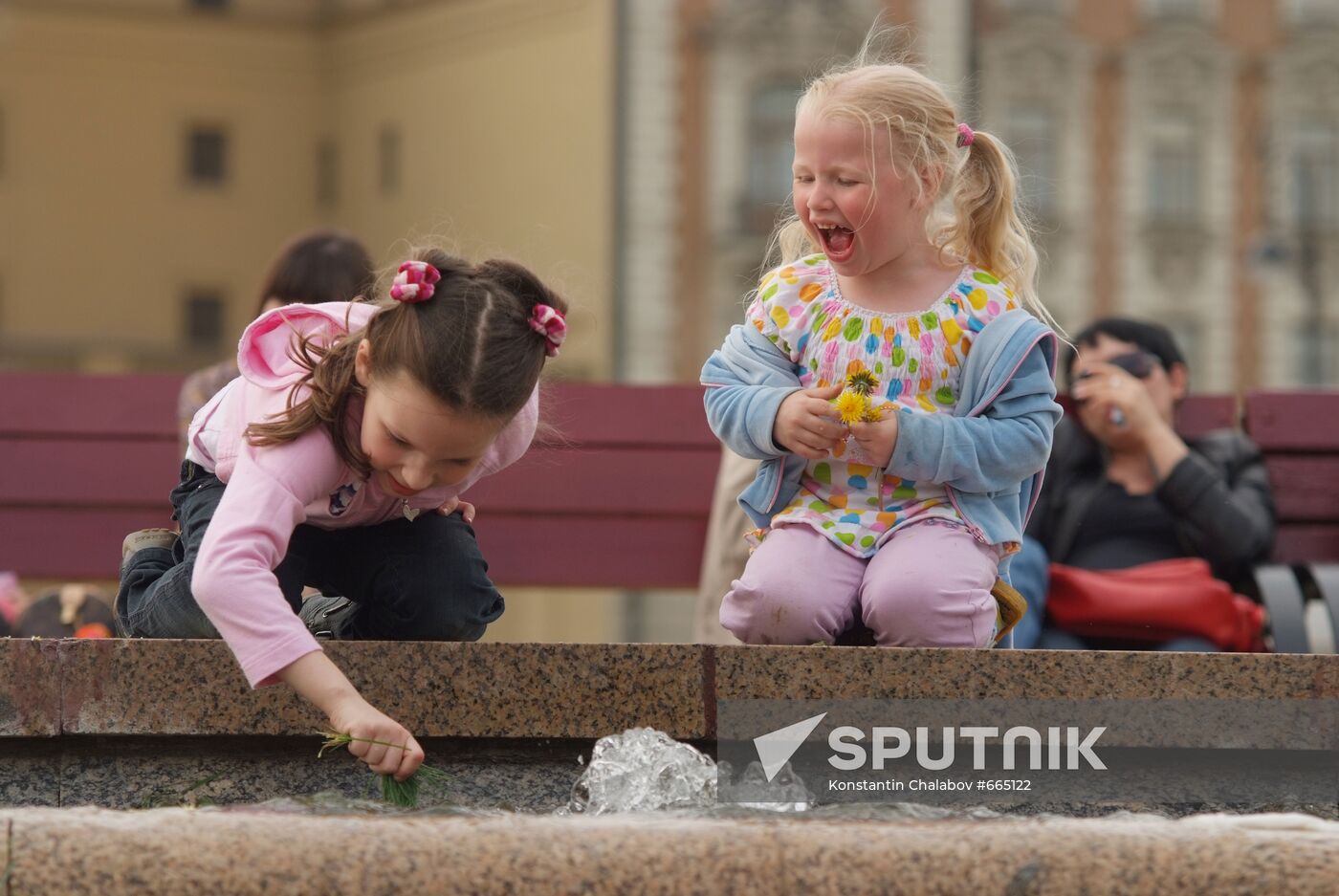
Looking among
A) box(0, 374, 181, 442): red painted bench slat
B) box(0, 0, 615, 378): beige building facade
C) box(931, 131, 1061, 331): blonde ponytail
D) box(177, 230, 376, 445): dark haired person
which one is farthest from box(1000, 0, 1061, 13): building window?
box(931, 131, 1061, 331): blonde ponytail

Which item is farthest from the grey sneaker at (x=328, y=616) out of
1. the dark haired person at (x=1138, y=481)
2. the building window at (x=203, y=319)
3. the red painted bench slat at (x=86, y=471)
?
the building window at (x=203, y=319)

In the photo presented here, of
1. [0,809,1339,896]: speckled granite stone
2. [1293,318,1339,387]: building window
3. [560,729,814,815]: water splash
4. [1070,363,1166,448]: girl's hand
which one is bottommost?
[1293,318,1339,387]: building window

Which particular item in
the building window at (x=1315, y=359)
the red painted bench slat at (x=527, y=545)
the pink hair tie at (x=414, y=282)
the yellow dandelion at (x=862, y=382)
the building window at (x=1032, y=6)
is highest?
the building window at (x=1032, y=6)

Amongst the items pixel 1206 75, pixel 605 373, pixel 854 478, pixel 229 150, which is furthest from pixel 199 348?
pixel 854 478

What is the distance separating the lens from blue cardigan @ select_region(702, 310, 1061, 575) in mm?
4070

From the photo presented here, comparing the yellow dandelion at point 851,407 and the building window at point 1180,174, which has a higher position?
the building window at point 1180,174

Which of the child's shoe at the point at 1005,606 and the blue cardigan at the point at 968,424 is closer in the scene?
the blue cardigan at the point at 968,424

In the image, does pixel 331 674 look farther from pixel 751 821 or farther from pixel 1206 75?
pixel 1206 75

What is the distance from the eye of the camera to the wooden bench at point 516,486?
6.98 meters

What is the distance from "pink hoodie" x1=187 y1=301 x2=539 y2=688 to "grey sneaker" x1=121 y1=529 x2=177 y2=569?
0.26 metres

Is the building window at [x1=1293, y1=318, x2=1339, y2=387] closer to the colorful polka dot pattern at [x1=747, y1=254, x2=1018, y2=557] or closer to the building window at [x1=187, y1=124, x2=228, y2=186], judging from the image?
the building window at [x1=187, y1=124, x2=228, y2=186]

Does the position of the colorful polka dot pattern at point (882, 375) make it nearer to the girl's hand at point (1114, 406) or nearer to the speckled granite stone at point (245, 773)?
the speckled granite stone at point (245, 773)

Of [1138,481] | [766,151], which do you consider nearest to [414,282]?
[1138,481]

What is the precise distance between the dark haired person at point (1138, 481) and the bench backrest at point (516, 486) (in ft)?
4.19
